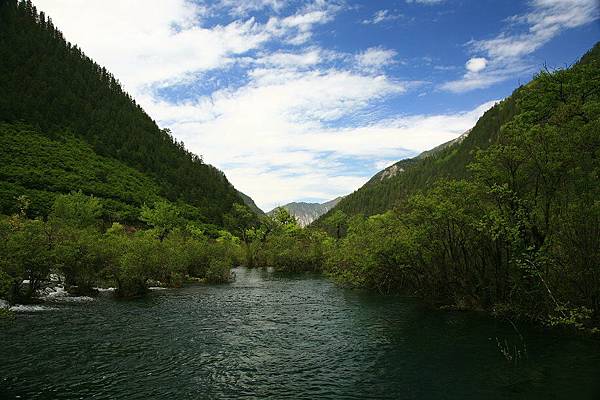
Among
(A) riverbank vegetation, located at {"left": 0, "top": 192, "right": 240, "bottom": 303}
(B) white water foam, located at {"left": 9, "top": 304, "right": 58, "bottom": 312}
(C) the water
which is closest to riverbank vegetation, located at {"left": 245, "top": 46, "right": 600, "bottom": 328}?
(C) the water

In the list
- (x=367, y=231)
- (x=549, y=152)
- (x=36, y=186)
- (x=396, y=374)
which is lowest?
(x=396, y=374)

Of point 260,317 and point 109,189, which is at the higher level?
point 109,189

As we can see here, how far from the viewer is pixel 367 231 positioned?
161ft

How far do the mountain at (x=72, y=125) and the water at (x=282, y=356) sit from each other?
85.5 meters

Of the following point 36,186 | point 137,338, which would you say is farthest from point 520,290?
point 36,186

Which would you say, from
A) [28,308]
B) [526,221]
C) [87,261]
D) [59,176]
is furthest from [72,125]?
[526,221]

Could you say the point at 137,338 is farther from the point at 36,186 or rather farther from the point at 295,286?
the point at 36,186

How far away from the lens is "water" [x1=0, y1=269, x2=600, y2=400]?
18281 millimetres

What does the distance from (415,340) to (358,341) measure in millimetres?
3817

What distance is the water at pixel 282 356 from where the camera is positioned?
18281 millimetres

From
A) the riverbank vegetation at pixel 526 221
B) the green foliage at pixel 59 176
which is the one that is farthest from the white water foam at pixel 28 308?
the green foliage at pixel 59 176

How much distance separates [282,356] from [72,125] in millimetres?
164052

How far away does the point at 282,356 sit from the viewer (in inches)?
931

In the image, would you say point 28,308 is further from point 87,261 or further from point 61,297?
point 87,261
